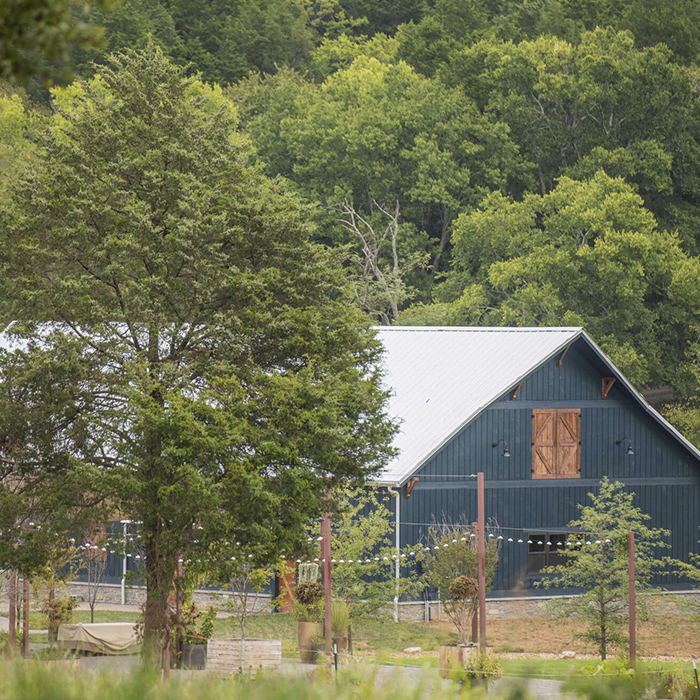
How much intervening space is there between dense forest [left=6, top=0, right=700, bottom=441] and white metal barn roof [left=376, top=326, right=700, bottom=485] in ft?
43.8

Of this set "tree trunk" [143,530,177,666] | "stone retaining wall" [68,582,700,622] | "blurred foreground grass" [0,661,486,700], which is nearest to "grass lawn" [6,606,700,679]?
"stone retaining wall" [68,582,700,622]

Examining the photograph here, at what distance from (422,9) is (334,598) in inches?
2287

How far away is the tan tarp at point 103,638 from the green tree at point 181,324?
2872 mm

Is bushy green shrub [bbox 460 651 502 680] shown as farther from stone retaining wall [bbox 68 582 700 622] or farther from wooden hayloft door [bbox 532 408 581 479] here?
wooden hayloft door [bbox 532 408 581 479]

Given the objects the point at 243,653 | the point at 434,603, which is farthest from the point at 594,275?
the point at 243,653

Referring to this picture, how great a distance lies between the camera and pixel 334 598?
2612cm

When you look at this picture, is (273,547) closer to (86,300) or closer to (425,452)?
(86,300)

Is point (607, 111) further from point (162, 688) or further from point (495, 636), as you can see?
point (162, 688)

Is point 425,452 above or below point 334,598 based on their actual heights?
above

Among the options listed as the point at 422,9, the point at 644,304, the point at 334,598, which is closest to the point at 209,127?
the point at 334,598

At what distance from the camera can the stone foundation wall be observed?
2011 cm

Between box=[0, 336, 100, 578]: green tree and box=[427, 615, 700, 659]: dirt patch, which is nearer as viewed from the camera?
box=[0, 336, 100, 578]: green tree

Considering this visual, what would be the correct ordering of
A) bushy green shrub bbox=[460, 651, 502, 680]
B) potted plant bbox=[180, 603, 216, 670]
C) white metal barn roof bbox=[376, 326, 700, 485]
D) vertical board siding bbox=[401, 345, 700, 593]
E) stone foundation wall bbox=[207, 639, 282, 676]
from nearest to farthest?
bushy green shrub bbox=[460, 651, 502, 680], stone foundation wall bbox=[207, 639, 282, 676], potted plant bbox=[180, 603, 216, 670], vertical board siding bbox=[401, 345, 700, 593], white metal barn roof bbox=[376, 326, 700, 485]

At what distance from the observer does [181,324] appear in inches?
787
